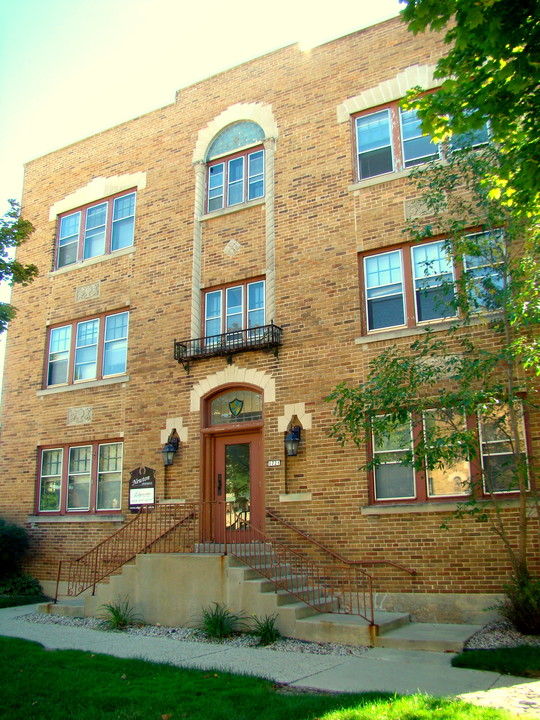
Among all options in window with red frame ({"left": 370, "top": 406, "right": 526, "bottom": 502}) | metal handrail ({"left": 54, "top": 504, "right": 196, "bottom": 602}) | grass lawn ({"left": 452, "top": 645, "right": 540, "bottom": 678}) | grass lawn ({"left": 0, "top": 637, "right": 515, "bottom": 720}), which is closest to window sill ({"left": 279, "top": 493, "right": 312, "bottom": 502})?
window with red frame ({"left": 370, "top": 406, "right": 526, "bottom": 502})

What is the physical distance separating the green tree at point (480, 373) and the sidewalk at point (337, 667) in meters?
2.35

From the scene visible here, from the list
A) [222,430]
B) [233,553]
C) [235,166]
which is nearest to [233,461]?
[222,430]

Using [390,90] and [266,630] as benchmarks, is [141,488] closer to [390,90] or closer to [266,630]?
[266,630]

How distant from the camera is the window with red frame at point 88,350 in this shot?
16.3 meters

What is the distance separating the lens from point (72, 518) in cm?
1569

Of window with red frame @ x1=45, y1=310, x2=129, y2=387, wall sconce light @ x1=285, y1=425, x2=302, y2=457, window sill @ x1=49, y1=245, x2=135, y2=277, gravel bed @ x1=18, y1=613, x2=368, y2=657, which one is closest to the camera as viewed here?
gravel bed @ x1=18, y1=613, x2=368, y2=657

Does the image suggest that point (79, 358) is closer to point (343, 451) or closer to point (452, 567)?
point (343, 451)

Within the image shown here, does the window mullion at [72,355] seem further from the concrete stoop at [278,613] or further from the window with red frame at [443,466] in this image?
the window with red frame at [443,466]

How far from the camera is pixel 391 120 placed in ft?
44.3

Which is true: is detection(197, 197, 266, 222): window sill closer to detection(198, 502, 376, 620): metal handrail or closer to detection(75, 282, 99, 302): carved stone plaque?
detection(75, 282, 99, 302): carved stone plaque

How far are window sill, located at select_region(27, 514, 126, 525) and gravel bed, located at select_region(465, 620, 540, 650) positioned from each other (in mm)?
8314

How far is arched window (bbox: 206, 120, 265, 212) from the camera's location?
15.1 meters

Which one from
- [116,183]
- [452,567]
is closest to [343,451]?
[452,567]

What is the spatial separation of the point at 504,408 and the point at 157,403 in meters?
7.58
